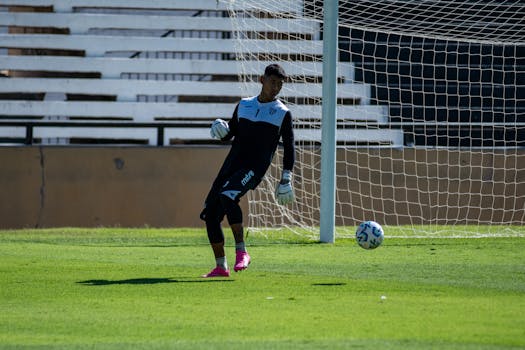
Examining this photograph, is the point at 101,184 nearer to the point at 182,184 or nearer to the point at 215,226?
the point at 182,184

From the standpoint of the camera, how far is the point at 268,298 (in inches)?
286

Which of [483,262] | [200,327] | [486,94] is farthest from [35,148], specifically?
[200,327]

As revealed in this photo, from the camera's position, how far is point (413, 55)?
1967 cm

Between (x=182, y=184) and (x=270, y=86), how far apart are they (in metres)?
8.44

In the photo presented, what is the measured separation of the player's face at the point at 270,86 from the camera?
919cm

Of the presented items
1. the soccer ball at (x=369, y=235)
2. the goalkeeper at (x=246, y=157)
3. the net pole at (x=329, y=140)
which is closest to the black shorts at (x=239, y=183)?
the goalkeeper at (x=246, y=157)

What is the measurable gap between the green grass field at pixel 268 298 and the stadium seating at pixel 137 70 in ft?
22.2

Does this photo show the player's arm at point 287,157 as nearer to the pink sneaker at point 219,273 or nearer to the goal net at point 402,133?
the pink sneaker at point 219,273

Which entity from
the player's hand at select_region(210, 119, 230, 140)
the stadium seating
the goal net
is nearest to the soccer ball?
the player's hand at select_region(210, 119, 230, 140)

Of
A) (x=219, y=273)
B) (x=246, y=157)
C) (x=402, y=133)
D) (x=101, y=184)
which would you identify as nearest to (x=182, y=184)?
(x=101, y=184)

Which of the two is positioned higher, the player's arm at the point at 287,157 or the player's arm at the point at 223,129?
the player's arm at the point at 223,129

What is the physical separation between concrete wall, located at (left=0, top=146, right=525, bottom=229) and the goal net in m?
0.03

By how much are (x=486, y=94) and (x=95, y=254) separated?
987 cm

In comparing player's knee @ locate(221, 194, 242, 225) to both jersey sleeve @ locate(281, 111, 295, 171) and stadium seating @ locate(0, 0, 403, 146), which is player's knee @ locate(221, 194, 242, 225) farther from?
stadium seating @ locate(0, 0, 403, 146)
